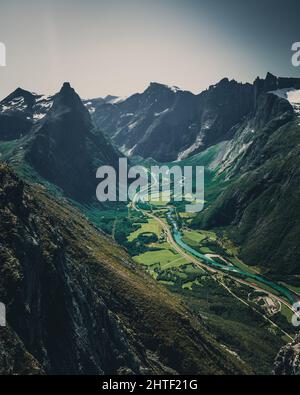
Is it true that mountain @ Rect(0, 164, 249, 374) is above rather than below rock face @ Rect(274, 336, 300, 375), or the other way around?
above

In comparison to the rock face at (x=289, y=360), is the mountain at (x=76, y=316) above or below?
above

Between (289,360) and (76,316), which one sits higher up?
(76,316)

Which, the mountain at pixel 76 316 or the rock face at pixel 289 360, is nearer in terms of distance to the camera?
the mountain at pixel 76 316

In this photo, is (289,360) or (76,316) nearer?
(76,316)

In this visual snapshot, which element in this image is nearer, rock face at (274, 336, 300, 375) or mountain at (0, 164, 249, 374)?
mountain at (0, 164, 249, 374)
